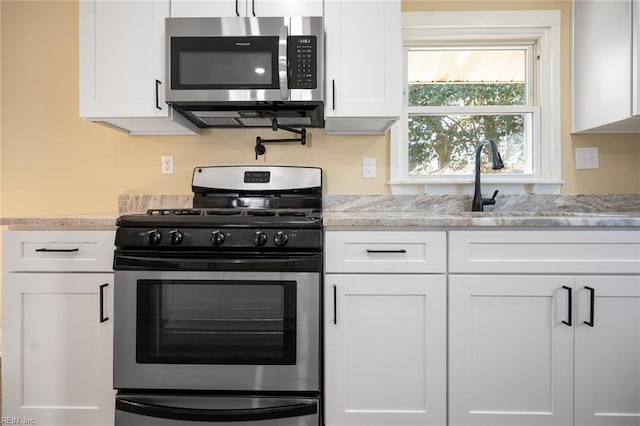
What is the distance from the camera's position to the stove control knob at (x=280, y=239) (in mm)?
1416

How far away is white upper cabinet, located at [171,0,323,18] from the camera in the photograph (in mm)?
1736

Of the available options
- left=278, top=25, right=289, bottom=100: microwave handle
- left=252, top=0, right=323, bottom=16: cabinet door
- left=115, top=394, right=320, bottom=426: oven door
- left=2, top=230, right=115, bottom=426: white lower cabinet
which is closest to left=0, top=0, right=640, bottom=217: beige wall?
left=278, top=25, right=289, bottom=100: microwave handle

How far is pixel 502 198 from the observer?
2.08m

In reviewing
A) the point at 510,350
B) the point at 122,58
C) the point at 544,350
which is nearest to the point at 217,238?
the point at 122,58

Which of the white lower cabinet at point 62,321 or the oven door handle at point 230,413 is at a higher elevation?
the white lower cabinet at point 62,321

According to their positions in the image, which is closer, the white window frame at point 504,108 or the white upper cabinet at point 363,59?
the white upper cabinet at point 363,59

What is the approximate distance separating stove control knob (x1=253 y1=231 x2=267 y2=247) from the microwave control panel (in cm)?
72

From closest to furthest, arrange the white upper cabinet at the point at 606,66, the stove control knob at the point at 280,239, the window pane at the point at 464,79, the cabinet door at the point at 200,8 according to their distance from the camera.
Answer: the stove control knob at the point at 280,239
the white upper cabinet at the point at 606,66
the cabinet door at the point at 200,8
the window pane at the point at 464,79

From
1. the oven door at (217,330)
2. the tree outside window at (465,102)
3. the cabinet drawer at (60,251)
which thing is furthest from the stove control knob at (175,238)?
the tree outside window at (465,102)

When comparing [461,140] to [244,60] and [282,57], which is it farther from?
[244,60]

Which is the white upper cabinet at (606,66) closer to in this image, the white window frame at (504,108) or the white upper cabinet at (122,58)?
the white window frame at (504,108)

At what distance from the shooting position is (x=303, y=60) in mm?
1688

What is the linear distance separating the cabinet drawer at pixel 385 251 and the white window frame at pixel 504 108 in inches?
27.4

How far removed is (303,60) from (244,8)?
0.38 meters
